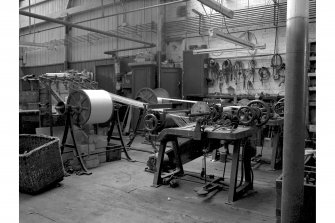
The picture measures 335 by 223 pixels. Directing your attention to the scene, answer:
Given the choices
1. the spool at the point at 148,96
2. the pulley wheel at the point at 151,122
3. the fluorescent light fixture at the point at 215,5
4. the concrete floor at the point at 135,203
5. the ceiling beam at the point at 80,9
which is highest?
the ceiling beam at the point at 80,9

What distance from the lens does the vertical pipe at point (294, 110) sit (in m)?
1.82

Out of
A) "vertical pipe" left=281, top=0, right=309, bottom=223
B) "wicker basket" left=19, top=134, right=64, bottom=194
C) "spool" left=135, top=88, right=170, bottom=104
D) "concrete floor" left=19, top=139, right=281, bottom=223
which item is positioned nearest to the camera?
"vertical pipe" left=281, top=0, right=309, bottom=223

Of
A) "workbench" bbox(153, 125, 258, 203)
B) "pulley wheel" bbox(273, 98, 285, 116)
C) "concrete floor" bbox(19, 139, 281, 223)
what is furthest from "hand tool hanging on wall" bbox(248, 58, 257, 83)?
"workbench" bbox(153, 125, 258, 203)

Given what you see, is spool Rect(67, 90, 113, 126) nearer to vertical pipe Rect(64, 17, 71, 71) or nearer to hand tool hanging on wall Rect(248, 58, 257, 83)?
hand tool hanging on wall Rect(248, 58, 257, 83)

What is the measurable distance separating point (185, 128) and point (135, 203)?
1.03m

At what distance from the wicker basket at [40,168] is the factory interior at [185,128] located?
0.01 m

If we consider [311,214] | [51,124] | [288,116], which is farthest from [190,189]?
[51,124]

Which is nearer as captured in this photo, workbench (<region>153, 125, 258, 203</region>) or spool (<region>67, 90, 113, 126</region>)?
workbench (<region>153, 125, 258, 203</region>)

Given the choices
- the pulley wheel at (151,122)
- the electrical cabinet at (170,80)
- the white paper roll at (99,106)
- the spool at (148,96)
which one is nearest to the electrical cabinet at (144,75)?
the electrical cabinet at (170,80)

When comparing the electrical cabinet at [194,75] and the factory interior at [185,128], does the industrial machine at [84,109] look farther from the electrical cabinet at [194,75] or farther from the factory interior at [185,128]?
the electrical cabinet at [194,75]

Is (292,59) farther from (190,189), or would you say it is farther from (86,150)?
(86,150)

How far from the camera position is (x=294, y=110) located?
1.89 metres

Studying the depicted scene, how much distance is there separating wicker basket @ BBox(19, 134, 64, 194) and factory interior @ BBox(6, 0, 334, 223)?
0.04 ft

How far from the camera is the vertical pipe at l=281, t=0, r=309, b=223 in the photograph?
1.82 meters
